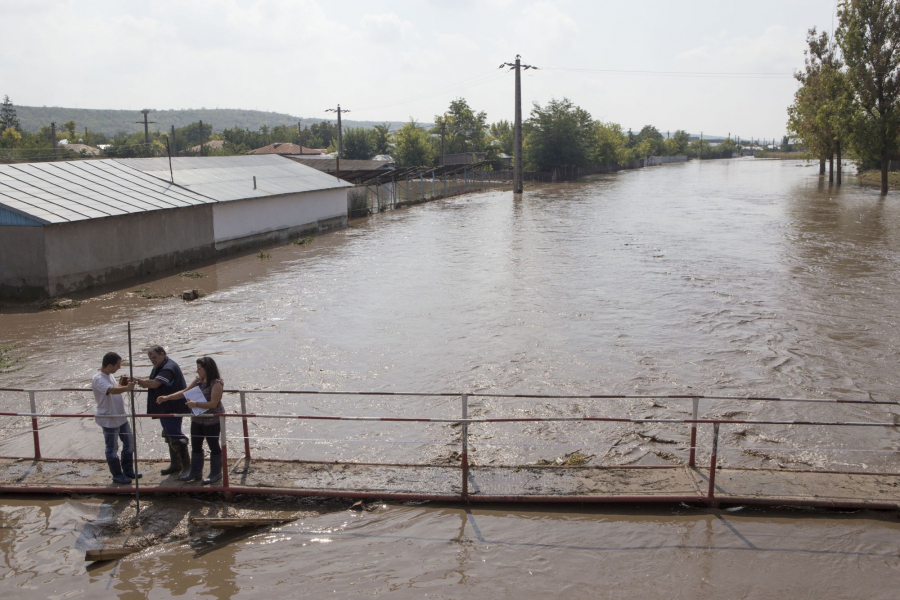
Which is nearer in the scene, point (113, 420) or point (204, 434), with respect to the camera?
point (204, 434)

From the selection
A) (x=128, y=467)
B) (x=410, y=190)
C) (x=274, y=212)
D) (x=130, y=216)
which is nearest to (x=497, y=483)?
(x=128, y=467)

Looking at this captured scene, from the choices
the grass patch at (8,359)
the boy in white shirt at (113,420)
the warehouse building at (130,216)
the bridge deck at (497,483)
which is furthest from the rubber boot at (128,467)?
the warehouse building at (130,216)

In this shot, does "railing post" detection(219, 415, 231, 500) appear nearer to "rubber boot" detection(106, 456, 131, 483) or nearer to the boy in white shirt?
the boy in white shirt

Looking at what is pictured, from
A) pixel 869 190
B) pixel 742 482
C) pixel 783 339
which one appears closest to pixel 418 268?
pixel 783 339

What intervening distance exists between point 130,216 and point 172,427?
652 inches

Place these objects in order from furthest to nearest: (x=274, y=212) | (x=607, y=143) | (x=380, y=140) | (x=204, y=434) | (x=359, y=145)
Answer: (x=607, y=143), (x=380, y=140), (x=359, y=145), (x=274, y=212), (x=204, y=434)

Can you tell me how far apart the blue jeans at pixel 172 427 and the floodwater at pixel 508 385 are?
841mm

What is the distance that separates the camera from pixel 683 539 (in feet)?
23.9

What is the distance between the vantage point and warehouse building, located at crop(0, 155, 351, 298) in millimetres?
19359

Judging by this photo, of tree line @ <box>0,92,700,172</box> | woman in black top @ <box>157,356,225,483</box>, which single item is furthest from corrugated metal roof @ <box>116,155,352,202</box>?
tree line @ <box>0,92,700,172</box>

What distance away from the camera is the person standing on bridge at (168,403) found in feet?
26.8

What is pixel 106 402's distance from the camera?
8039 mm

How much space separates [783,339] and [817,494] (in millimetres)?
8963

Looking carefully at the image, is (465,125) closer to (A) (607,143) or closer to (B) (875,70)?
(A) (607,143)
